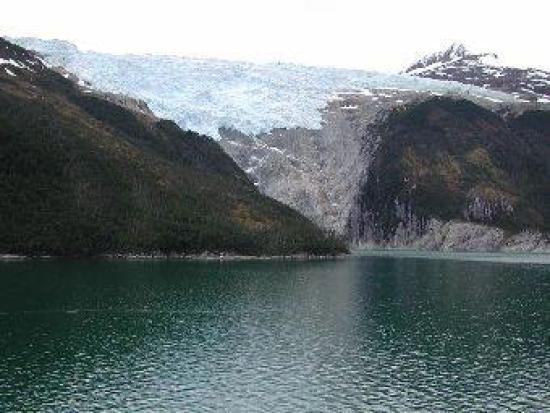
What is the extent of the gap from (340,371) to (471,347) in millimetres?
22371

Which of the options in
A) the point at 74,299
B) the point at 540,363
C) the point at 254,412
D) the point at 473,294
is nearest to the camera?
the point at 254,412

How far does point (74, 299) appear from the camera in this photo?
125000 millimetres

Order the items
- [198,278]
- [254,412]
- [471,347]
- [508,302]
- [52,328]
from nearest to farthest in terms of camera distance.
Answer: [254,412]
[471,347]
[52,328]
[508,302]
[198,278]

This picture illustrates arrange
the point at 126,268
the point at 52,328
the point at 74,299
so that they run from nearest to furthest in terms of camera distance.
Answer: the point at 52,328 < the point at 74,299 < the point at 126,268

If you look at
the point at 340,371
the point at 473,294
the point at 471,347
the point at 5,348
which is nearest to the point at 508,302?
the point at 473,294

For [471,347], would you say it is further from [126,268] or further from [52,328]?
[126,268]

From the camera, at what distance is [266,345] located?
91.0 metres

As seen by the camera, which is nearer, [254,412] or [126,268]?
[254,412]

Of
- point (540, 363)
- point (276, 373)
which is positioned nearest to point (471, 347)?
point (540, 363)

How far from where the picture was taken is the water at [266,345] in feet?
219

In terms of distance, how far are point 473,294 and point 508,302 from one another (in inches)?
506

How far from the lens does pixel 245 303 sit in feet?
419

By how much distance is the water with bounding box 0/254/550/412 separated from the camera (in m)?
66.7

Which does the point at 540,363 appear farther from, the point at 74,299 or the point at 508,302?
the point at 74,299
